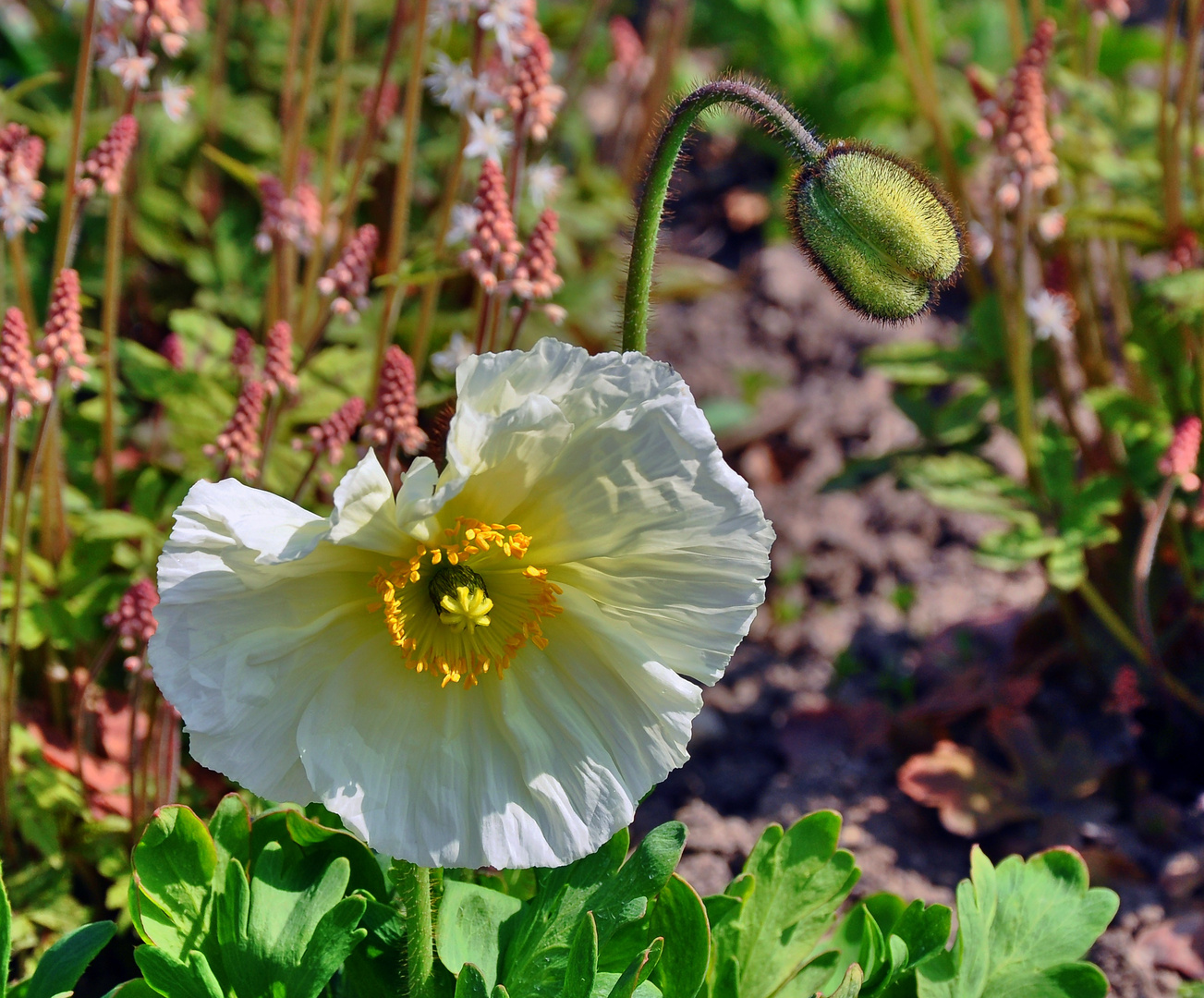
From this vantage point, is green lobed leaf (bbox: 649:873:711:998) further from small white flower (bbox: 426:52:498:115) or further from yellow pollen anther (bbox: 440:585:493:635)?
small white flower (bbox: 426:52:498:115)

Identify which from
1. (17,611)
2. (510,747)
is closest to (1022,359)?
(510,747)

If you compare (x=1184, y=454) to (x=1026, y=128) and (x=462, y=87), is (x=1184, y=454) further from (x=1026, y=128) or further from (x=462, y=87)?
(x=462, y=87)

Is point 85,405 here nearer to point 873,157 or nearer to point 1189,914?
point 873,157

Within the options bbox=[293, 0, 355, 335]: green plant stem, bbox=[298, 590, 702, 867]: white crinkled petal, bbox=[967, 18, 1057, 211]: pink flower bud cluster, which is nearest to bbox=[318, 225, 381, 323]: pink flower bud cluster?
bbox=[293, 0, 355, 335]: green plant stem

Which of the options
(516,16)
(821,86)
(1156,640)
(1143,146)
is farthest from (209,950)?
(821,86)

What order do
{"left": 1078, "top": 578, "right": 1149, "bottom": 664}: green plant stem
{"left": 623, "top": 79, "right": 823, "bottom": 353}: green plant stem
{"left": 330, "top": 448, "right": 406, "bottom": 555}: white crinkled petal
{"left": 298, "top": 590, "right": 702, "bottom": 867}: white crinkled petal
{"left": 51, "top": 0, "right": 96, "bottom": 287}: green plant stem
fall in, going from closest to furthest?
{"left": 330, "top": 448, "right": 406, "bottom": 555}: white crinkled petal → {"left": 298, "top": 590, "right": 702, "bottom": 867}: white crinkled petal → {"left": 623, "top": 79, "right": 823, "bottom": 353}: green plant stem → {"left": 51, "top": 0, "right": 96, "bottom": 287}: green plant stem → {"left": 1078, "top": 578, "right": 1149, "bottom": 664}: green plant stem
